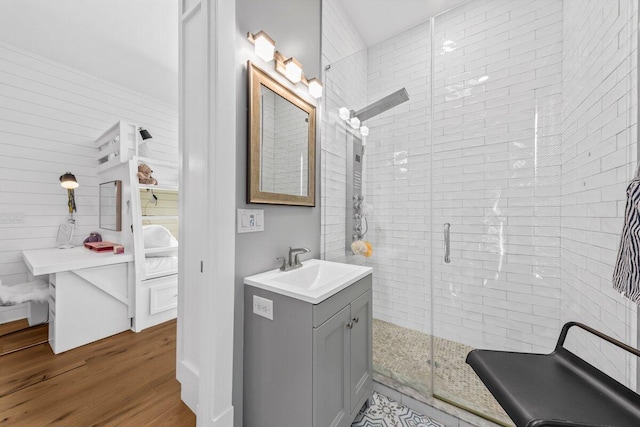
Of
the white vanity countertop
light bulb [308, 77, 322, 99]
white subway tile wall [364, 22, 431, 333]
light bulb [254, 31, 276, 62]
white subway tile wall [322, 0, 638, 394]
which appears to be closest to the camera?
light bulb [254, 31, 276, 62]

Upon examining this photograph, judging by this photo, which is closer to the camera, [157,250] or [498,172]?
[498,172]

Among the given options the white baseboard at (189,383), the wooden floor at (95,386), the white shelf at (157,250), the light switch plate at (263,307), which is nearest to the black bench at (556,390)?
the light switch plate at (263,307)

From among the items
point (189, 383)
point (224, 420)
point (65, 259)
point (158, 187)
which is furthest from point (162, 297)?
point (224, 420)

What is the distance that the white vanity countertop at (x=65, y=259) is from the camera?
205 centimetres

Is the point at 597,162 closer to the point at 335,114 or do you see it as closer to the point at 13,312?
the point at 335,114

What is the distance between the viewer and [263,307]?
1.31m

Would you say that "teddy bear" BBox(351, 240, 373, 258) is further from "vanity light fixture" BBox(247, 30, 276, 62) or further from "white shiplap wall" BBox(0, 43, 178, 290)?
"white shiplap wall" BBox(0, 43, 178, 290)

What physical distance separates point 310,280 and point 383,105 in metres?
1.94

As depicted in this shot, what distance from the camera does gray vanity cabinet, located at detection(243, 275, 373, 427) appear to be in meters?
1.13

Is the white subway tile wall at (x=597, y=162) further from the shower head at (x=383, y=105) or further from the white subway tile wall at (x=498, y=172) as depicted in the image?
the shower head at (x=383, y=105)

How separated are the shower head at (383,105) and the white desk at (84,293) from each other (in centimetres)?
284

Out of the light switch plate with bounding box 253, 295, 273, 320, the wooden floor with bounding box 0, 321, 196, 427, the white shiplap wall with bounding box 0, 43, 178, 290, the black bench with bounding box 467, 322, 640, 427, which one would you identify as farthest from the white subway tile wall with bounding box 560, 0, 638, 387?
the white shiplap wall with bounding box 0, 43, 178, 290

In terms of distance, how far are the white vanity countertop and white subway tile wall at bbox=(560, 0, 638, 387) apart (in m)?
3.64

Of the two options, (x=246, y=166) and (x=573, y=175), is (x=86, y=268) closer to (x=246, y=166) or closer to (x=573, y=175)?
(x=246, y=166)
